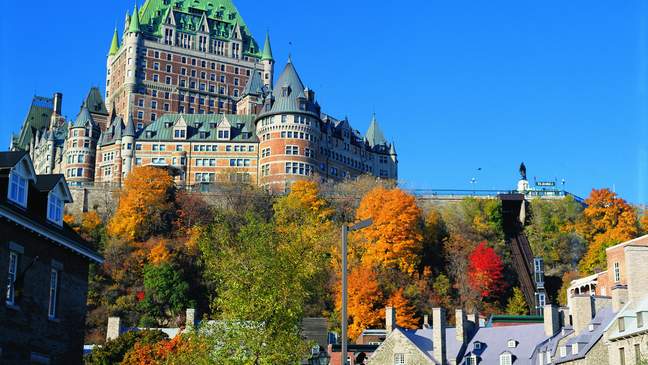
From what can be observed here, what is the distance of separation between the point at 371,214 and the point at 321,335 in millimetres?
57083

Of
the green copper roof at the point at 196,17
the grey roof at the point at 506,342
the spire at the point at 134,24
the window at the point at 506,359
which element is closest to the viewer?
the window at the point at 506,359

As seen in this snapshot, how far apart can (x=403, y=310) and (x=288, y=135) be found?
4759 cm

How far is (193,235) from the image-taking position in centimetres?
11738

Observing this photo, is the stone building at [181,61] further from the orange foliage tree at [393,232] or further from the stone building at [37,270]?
the stone building at [37,270]

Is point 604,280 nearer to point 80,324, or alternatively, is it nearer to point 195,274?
point 195,274

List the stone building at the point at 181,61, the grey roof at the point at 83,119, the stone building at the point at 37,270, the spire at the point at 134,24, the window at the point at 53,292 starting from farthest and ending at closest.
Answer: the spire at the point at 134,24 < the stone building at the point at 181,61 < the grey roof at the point at 83,119 < the window at the point at 53,292 < the stone building at the point at 37,270

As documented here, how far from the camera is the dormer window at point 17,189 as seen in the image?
37188 millimetres

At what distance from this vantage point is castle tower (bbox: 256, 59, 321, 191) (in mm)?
140000

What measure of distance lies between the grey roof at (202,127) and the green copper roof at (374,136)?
23381 mm

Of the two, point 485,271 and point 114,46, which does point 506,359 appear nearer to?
point 485,271

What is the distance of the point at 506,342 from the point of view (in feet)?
228

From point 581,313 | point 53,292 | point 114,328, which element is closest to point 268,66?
point 114,328

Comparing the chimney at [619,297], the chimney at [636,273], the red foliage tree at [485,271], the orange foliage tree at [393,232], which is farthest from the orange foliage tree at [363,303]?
the chimney at [636,273]

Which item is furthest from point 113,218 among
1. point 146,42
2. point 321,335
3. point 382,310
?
point 321,335
